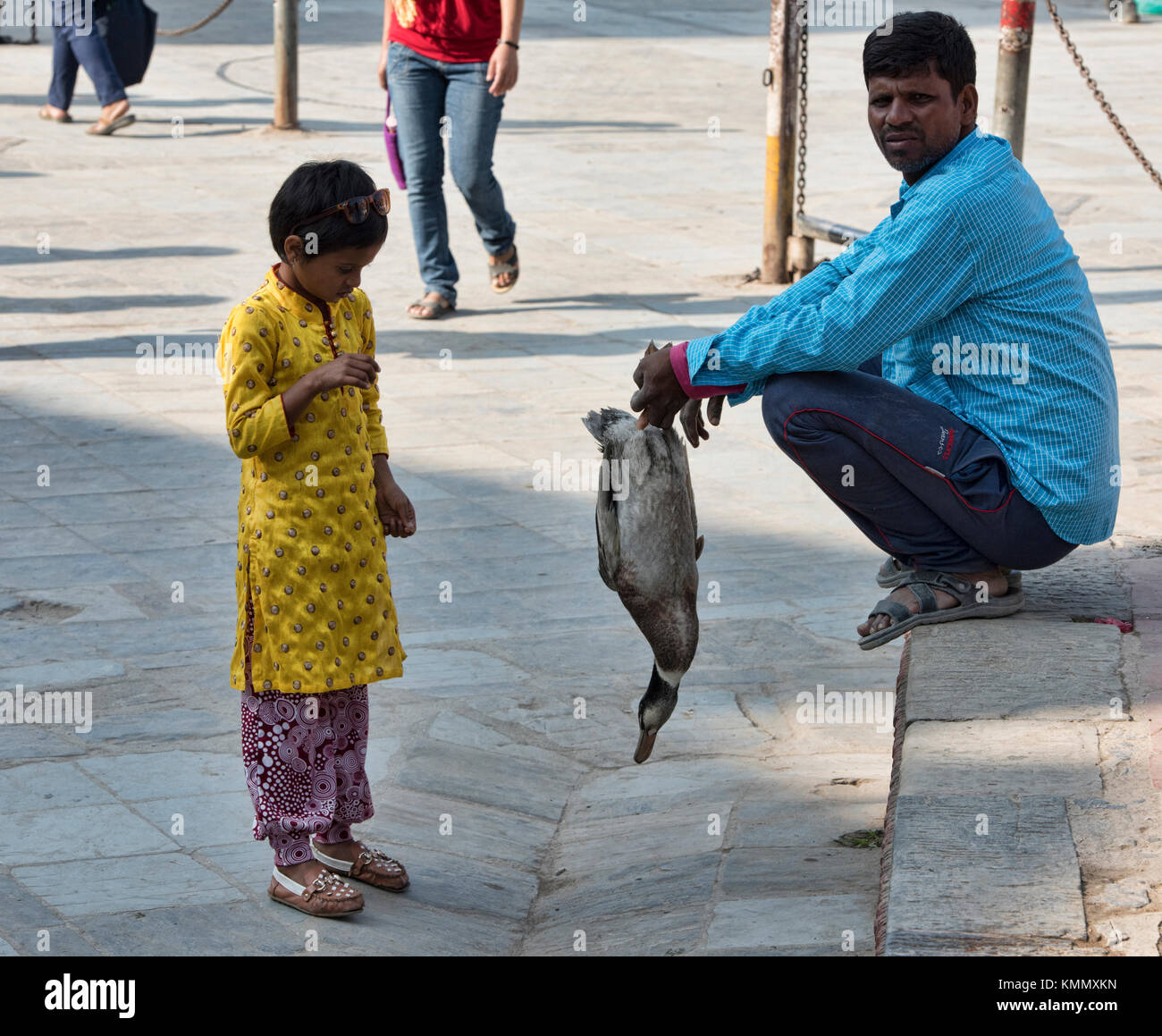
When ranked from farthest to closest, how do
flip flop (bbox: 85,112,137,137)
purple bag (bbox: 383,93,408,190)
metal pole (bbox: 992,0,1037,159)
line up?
flip flop (bbox: 85,112,137,137), purple bag (bbox: 383,93,408,190), metal pole (bbox: 992,0,1037,159)

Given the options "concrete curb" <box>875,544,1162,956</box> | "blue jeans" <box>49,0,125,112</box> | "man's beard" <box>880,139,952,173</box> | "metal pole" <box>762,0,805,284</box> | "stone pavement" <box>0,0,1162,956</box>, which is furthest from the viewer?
"blue jeans" <box>49,0,125,112</box>

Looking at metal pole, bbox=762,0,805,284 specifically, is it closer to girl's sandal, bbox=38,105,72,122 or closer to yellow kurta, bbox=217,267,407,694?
yellow kurta, bbox=217,267,407,694

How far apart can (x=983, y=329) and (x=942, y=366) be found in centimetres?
14

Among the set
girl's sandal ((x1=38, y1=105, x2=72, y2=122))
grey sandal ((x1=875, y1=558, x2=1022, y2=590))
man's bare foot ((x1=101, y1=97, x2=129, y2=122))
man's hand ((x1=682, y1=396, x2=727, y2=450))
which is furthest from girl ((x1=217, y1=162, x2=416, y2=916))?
girl's sandal ((x1=38, y1=105, x2=72, y2=122))

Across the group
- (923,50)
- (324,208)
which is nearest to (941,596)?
(923,50)

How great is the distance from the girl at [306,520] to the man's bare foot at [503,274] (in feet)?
14.3

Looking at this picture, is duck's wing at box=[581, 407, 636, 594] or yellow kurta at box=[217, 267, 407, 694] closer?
yellow kurta at box=[217, 267, 407, 694]

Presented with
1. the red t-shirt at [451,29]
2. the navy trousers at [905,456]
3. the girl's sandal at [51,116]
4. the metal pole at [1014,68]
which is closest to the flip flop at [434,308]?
the red t-shirt at [451,29]

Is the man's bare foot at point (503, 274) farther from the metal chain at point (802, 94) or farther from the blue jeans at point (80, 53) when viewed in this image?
the blue jeans at point (80, 53)

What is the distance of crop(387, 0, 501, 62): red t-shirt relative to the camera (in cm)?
662

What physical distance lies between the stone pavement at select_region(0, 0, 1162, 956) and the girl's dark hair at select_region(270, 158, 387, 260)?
1.24 metres

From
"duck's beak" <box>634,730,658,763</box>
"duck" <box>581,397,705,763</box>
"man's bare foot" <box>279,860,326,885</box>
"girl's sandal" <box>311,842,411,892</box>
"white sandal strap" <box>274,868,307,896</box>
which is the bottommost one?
"girl's sandal" <box>311,842,411,892</box>

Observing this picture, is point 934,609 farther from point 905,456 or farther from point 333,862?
point 333,862

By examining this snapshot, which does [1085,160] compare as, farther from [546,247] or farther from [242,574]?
[242,574]
